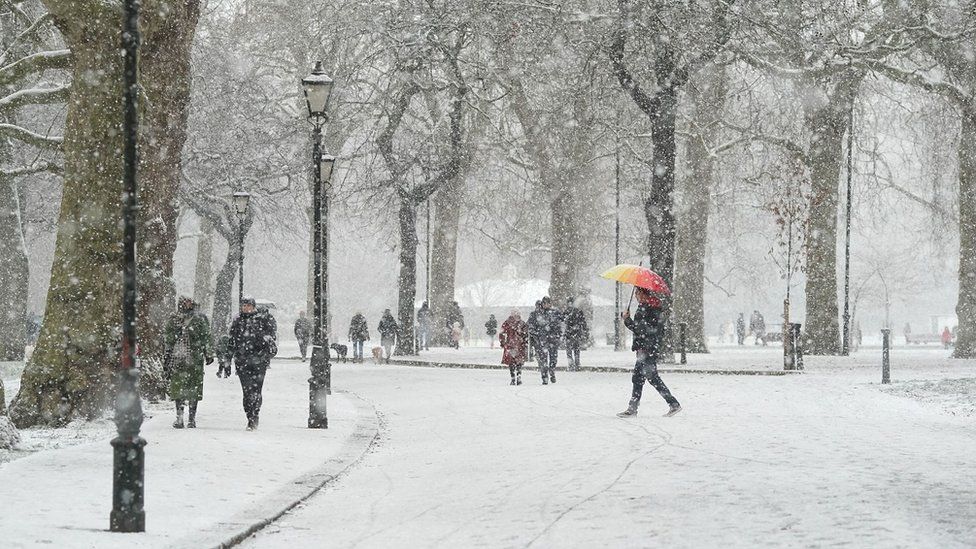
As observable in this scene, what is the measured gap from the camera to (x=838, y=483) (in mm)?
10469

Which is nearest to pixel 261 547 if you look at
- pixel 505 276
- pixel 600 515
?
pixel 600 515

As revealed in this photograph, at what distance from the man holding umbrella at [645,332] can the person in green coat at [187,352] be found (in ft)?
16.3

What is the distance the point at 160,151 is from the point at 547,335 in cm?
941

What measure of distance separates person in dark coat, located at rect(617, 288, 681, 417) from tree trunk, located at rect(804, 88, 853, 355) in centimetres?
2015

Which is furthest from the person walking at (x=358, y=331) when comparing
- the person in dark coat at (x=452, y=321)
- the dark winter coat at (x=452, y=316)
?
the dark winter coat at (x=452, y=316)

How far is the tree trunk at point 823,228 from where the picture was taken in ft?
120

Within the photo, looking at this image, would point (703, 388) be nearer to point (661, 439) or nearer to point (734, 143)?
point (661, 439)

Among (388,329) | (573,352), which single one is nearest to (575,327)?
(573,352)

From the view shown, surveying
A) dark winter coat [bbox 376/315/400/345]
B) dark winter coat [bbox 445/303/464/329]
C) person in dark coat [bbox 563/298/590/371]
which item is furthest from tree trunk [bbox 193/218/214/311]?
person in dark coat [bbox 563/298/590/371]

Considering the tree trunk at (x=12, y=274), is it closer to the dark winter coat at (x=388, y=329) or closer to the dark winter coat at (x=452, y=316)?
the dark winter coat at (x=388, y=329)

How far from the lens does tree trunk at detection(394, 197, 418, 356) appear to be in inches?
1651

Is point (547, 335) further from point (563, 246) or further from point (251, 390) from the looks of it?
point (563, 246)

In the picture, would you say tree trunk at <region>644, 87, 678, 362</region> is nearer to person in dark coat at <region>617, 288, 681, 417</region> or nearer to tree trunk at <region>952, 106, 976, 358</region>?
tree trunk at <region>952, 106, 976, 358</region>

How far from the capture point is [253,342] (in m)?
16.2
